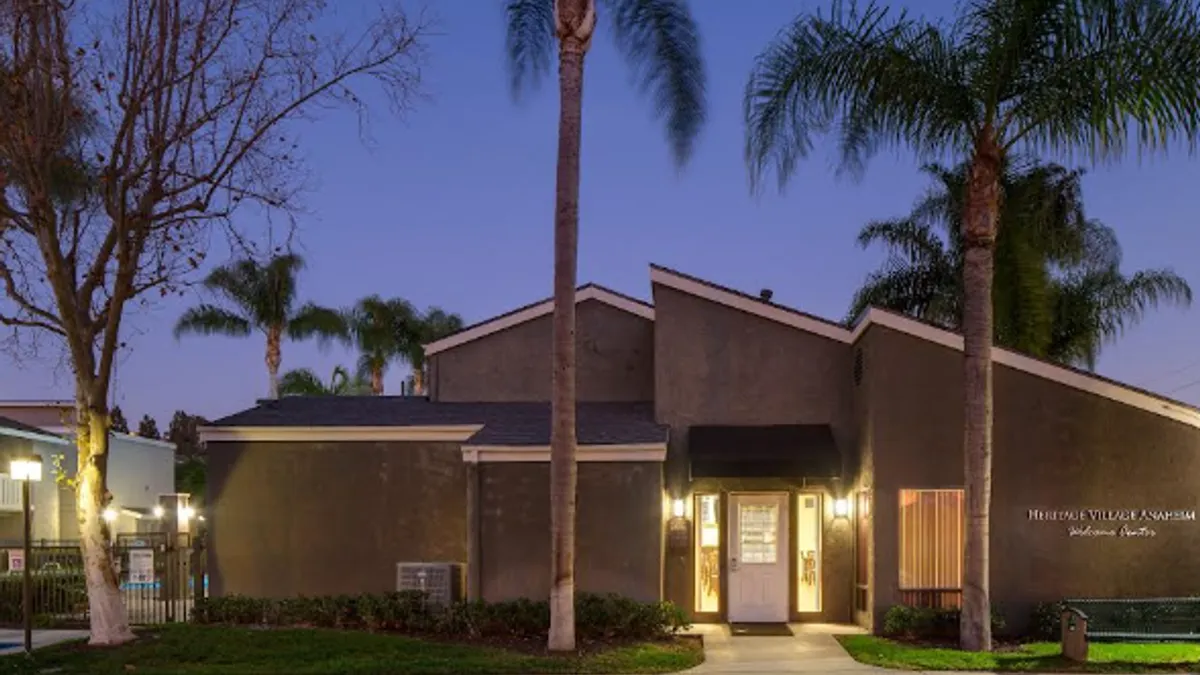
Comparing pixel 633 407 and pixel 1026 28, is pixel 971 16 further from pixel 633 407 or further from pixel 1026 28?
pixel 633 407

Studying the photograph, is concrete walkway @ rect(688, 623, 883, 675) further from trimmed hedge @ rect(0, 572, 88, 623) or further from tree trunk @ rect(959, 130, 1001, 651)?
trimmed hedge @ rect(0, 572, 88, 623)

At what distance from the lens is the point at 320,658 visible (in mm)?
16000

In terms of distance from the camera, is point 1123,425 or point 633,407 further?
point 633,407

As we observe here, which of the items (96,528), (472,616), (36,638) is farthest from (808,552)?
(36,638)

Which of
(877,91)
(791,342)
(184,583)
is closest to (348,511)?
(184,583)

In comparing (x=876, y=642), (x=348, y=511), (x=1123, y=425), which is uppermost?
(x=1123, y=425)

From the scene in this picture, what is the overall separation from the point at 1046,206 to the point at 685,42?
11.3 metres

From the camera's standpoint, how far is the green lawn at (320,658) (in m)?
15.2

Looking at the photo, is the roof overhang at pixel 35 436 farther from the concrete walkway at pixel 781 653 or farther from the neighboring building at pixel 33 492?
the concrete walkway at pixel 781 653

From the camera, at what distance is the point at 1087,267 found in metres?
28.9

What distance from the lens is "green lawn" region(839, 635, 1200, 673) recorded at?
15.2 meters

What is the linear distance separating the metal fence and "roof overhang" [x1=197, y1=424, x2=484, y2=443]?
6.93ft

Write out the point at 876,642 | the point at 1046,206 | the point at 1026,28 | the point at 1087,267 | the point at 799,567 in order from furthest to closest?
1. the point at 1087,267
2. the point at 1046,206
3. the point at 799,567
4. the point at 876,642
5. the point at 1026,28

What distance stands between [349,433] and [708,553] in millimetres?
6376
